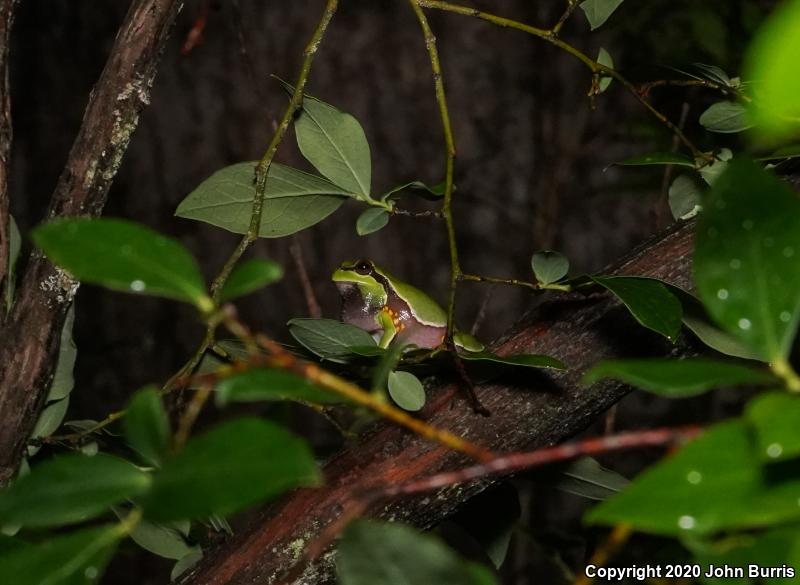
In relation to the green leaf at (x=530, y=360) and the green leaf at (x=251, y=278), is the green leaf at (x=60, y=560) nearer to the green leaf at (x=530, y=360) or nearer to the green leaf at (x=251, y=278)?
the green leaf at (x=251, y=278)

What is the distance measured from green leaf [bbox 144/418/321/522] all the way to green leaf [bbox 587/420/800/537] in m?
0.11

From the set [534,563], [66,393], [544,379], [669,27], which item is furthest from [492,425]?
[534,563]

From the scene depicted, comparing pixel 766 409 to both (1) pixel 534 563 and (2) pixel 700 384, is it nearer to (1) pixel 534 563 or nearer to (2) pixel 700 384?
(2) pixel 700 384

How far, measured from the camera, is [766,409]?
32cm

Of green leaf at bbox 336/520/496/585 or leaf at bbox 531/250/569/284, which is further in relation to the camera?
leaf at bbox 531/250/569/284

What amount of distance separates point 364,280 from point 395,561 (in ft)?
4.65

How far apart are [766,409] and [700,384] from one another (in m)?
0.03

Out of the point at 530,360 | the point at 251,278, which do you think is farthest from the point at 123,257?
the point at 530,360

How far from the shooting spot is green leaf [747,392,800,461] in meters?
0.30

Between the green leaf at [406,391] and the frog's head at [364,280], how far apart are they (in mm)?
904

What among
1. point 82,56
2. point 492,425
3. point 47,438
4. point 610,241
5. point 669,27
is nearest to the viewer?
point 492,425

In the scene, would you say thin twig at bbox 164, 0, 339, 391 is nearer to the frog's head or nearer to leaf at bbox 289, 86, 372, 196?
leaf at bbox 289, 86, 372, 196

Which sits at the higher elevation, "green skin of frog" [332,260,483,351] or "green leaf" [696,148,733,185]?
"green leaf" [696,148,733,185]

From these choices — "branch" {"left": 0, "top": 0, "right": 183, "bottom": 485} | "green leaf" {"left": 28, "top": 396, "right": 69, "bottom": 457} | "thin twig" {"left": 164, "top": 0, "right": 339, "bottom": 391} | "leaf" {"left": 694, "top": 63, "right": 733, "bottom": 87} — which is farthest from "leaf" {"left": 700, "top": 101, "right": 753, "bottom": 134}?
"green leaf" {"left": 28, "top": 396, "right": 69, "bottom": 457}
